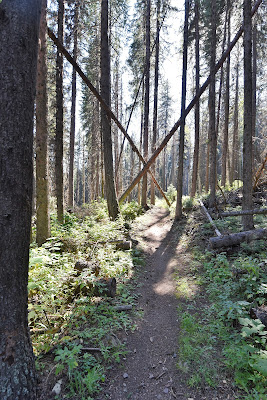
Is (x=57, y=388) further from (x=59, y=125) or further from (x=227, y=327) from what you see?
(x=59, y=125)

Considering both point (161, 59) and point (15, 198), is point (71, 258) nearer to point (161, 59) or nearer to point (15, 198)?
point (15, 198)

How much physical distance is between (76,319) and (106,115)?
7920 mm

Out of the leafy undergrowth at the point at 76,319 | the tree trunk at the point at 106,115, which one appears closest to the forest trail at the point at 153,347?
the leafy undergrowth at the point at 76,319

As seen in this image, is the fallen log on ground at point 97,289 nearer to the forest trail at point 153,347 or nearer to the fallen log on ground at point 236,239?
the forest trail at point 153,347

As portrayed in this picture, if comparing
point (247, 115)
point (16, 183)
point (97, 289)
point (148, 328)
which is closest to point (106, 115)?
point (247, 115)

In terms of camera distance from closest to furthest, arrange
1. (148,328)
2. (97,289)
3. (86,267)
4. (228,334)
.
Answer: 1. (228,334)
2. (148,328)
3. (97,289)
4. (86,267)

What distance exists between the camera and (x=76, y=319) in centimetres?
362

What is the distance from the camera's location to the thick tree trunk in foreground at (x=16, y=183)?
209 cm

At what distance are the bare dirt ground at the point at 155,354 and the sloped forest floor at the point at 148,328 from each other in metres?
0.01

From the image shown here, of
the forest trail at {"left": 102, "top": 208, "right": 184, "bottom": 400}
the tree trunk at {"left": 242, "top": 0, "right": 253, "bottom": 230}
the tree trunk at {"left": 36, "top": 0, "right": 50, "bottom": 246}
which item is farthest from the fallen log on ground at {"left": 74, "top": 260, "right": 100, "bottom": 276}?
the tree trunk at {"left": 242, "top": 0, "right": 253, "bottom": 230}

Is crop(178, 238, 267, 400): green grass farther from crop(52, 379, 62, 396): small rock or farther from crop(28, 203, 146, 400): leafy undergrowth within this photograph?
crop(52, 379, 62, 396): small rock

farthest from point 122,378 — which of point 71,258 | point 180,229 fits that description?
point 180,229

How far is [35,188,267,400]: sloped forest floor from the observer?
2619 millimetres

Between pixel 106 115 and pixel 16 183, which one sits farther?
pixel 106 115
